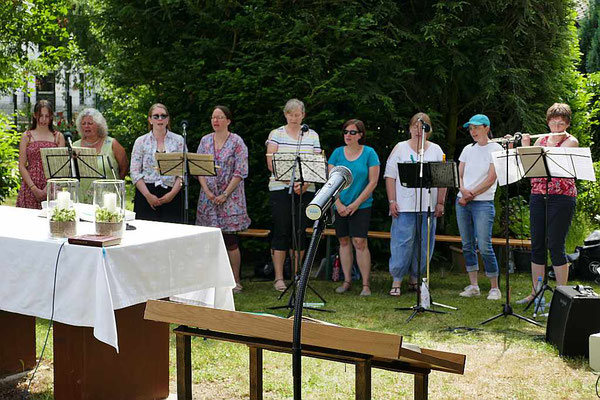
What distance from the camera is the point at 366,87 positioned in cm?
961

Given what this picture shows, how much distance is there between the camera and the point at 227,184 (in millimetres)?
8383

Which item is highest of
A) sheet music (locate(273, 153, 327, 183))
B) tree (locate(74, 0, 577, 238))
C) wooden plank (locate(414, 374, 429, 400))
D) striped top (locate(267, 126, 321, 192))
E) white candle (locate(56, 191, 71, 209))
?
tree (locate(74, 0, 577, 238))

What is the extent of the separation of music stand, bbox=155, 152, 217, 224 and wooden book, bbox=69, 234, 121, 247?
3.15 m

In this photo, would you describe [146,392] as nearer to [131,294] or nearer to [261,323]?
[131,294]

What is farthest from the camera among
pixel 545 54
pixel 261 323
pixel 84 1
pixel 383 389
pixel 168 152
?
pixel 84 1

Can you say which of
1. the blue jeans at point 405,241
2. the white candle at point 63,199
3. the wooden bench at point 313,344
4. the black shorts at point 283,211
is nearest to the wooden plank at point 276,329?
the wooden bench at point 313,344

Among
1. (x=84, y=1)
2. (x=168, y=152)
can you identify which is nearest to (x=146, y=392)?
(x=168, y=152)

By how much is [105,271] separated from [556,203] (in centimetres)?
475

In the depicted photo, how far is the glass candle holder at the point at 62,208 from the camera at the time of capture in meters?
4.39

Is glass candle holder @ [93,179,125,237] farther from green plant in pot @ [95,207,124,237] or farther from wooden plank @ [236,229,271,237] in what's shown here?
wooden plank @ [236,229,271,237]

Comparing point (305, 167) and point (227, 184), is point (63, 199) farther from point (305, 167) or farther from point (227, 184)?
point (227, 184)

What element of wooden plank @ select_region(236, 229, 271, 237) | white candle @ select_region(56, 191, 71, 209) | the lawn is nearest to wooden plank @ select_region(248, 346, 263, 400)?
the lawn

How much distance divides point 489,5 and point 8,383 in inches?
298

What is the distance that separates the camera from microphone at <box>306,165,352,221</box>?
2.38 meters
